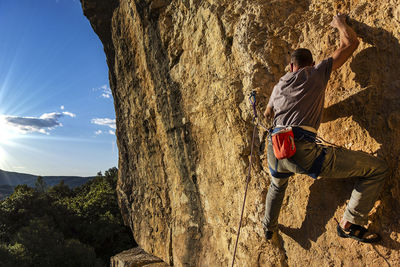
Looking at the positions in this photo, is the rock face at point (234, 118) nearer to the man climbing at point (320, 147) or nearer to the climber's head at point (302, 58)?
the man climbing at point (320, 147)

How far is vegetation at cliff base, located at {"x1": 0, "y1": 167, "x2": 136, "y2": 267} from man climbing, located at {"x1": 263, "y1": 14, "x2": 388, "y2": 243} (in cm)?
1652

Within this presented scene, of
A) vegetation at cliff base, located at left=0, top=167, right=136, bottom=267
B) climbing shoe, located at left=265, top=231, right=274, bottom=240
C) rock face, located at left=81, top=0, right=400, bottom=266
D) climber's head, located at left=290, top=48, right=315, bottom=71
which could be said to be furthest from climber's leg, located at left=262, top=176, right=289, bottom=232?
vegetation at cliff base, located at left=0, top=167, right=136, bottom=267

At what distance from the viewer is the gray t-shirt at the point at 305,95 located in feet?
7.41

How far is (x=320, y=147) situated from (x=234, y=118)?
1.31m

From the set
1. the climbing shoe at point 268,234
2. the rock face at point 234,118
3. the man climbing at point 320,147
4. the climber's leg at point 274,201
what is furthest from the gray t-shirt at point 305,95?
the climbing shoe at point 268,234

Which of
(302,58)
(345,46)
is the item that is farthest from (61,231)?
(345,46)

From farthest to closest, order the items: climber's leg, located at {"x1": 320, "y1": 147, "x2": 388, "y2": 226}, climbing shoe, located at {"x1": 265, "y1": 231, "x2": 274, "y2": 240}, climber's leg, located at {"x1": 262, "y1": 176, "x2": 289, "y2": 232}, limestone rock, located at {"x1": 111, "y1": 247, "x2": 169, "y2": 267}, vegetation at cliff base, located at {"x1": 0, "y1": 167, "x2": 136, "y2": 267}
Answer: vegetation at cliff base, located at {"x1": 0, "y1": 167, "x2": 136, "y2": 267}, limestone rock, located at {"x1": 111, "y1": 247, "x2": 169, "y2": 267}, climbing shoe, located at {"x1": 265, "y1": 231, "x2": 274, "y2": 240}, climber's leg, located at {"x1": 262, "y1": 176, "x2": 289, "y2": 232}, climber's leg, located at {"x1": 320, "y1": 147, "x2": 388, "y2": 226}

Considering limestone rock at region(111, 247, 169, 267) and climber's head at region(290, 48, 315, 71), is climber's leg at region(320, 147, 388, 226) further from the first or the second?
limestone rock at region(111, 247, 169, 267)

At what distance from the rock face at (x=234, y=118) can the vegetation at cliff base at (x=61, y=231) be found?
40.1 feet

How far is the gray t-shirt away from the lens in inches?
89.0

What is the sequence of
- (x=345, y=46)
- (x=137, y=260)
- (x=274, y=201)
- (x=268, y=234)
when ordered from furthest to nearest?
(x=137, y=260) → (x=268, y=234) → (x=274, y=201) → (x=345, y=46)

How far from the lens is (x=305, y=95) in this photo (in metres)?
2.29

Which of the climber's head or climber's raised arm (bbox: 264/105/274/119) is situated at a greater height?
the climber's head

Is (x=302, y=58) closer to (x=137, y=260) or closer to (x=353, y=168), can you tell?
(x=353, y=168)
